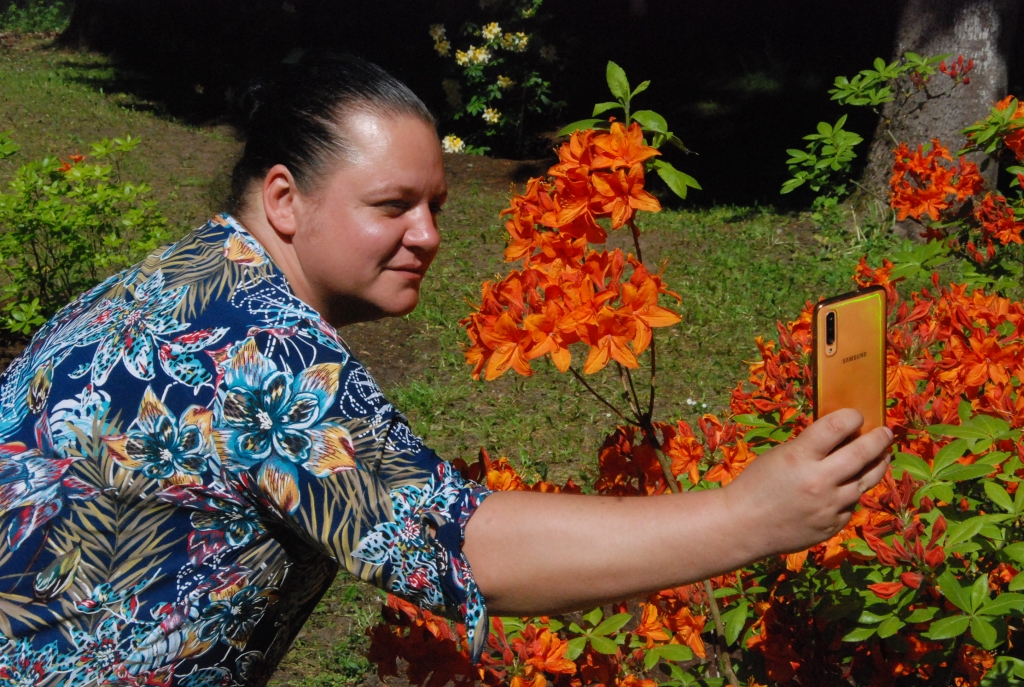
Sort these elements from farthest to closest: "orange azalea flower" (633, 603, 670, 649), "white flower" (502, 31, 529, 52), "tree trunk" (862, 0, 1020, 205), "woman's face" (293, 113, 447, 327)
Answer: "white flower" (502, 31, 529, 52), "tree trunk" (862, 0, 1020, 205), "orange azalea flower" (633, 603, 670, 649), "woman's face" (293, 113, 447, 327)

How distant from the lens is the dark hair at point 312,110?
1410mm

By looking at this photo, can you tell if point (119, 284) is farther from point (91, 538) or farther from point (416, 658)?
point (416, 658)

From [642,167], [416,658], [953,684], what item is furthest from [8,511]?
[953,684]

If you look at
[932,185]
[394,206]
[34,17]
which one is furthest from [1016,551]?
[34,17]

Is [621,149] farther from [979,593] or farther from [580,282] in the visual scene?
[979,593]

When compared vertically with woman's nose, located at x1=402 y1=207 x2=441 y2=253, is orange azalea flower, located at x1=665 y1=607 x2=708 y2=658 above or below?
below

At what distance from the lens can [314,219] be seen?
1420 millimetres

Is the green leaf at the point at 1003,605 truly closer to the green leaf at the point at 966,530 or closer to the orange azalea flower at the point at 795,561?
the green leaf at the point at 966,530

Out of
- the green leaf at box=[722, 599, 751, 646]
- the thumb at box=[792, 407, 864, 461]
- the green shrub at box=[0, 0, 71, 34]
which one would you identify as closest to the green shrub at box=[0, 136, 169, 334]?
the green leaf at box=[722, 599, 751, 646]

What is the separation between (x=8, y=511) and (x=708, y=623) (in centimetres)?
134

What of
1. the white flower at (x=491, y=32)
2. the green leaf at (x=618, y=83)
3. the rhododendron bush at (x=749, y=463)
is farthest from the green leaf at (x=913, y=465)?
the white flower at (x=491, y=32)

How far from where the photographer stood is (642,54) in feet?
34.8

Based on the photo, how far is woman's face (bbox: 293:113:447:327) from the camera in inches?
55.1

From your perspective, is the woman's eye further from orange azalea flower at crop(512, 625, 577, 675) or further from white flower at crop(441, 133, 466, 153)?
white flower at crop(441, 133, 466, 153)
